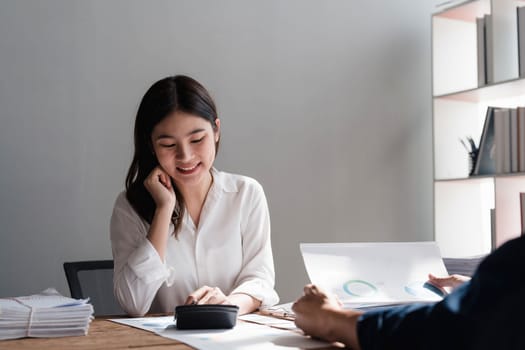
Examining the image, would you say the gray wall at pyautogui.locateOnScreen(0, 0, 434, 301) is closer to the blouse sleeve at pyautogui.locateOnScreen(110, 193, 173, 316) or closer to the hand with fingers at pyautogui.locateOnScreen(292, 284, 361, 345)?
the blouse sleeve at pyautogui.locateOnScreen(110, 193, 173, 316)

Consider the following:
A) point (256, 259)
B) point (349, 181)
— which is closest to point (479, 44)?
point (349, 181)

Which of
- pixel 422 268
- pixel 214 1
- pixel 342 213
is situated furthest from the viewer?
pixel 342 213

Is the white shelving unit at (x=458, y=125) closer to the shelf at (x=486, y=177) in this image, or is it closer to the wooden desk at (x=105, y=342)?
the shelf at (x=486, y=177)

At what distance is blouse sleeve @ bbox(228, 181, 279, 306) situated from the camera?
2.06 metres

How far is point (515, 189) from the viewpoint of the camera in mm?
3283

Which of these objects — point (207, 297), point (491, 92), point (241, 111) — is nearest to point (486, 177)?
point (491, 92)

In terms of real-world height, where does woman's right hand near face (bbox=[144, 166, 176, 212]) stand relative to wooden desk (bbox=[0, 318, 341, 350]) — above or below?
above

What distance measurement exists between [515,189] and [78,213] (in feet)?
6.71

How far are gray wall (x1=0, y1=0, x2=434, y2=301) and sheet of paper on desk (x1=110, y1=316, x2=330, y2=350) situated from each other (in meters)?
1.47

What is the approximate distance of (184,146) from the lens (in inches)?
79.0

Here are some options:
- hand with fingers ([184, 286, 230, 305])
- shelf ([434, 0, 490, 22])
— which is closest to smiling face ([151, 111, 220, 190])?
hand with fingers ([184, 286, 230, 305])

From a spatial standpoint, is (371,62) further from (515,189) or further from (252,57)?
(515,189)

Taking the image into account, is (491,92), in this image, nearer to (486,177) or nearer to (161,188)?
(486,177)

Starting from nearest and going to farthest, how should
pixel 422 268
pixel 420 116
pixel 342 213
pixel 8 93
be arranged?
pixel 422 268
pixel 8 93
pixel 342 213
pixel 420 116
